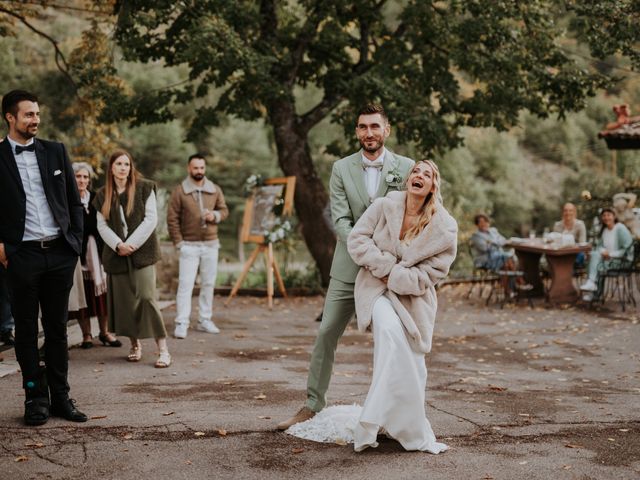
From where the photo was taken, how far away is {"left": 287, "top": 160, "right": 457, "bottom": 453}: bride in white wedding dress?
527cm

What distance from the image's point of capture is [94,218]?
972 cm

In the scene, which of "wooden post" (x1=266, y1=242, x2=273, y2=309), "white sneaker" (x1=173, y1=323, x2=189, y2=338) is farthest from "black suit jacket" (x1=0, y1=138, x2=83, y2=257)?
"wooden post" (x1=266, y1=242, x2=273, y2=309)

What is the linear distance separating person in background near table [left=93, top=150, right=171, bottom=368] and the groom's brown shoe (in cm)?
302

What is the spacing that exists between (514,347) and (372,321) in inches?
235

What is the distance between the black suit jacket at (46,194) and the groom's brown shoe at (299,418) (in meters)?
2.06

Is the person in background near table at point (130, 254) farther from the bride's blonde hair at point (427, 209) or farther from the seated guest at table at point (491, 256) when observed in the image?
the seated guest at table at point (491, 256)

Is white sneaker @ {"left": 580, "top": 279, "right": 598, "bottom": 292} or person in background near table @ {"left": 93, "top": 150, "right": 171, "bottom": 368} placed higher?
person in background near table @ {"left": 93, "top": 150, "right": 171, "bottom": 368}

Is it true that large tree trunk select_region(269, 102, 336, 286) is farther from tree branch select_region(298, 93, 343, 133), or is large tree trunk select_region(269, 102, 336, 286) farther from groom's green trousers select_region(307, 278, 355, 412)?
groom's green trousers select_region(307, 278, 355, 412)

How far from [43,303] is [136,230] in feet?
8.03

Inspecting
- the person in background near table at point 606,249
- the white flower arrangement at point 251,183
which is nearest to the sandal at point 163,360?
the white flower arrangement at point 251,183

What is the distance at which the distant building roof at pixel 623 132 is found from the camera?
18.2 metres

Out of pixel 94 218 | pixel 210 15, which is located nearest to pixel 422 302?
pixel 94 218

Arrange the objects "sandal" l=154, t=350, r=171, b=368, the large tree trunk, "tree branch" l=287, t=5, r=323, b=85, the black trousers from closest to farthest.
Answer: the black trousers → "sandal" l=154, t=350, r=171, b=368 → "tree branch" l=287, t=5, r=323, b=85 → the large tree trunk

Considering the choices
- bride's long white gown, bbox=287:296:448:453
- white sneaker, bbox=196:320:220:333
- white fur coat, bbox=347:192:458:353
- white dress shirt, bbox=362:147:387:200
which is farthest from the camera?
white sneaker, bbox=196:320:220:333
